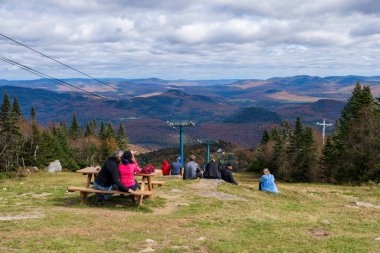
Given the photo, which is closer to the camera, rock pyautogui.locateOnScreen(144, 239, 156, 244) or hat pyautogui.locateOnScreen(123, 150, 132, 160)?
rock pyautogui.locateOnScreen(144, 239, 156, 244)

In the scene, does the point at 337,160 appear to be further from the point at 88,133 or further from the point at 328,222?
the point at 88,133

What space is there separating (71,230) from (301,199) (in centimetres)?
1047

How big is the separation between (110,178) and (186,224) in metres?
3.52

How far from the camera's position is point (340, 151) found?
5441cm

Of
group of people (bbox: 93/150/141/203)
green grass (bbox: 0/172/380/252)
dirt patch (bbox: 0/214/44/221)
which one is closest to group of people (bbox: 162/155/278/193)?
green grass (bbox: 0/172/380/252)

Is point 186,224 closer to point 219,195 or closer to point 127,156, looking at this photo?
point 127,156

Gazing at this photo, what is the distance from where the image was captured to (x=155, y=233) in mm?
10406

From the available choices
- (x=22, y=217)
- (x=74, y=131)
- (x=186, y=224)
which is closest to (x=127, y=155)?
(x=186, y=224)

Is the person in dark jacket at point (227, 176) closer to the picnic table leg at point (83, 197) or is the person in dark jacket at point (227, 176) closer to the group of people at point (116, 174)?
the group of people at point (116, 174)

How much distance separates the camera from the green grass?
9367 millimetres

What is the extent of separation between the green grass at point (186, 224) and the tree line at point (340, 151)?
92.7 ft

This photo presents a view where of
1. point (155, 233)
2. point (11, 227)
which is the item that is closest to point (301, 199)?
point (155, 233)

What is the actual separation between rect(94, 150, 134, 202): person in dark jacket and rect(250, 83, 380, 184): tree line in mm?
31894

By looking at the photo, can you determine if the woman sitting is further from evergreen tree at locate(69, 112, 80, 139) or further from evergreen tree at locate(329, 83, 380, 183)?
evergreen tree at locate(69, 112, 80, 139)
